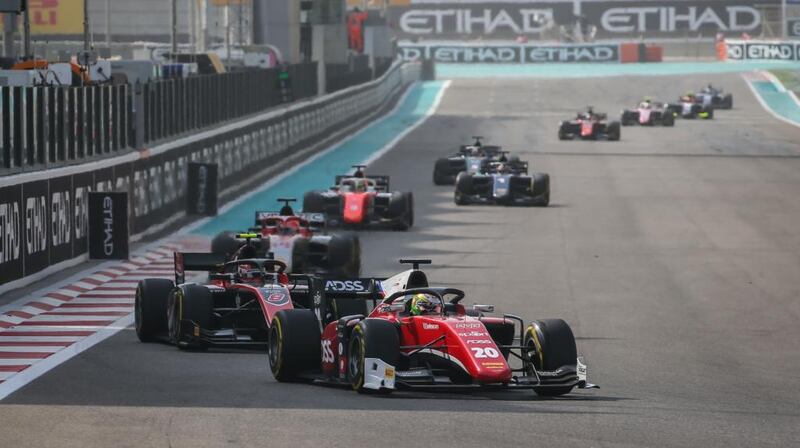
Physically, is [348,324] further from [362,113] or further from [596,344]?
[362,113]

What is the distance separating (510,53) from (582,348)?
4620 inches

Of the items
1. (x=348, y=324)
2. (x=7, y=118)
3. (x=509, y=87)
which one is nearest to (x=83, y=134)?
(x=7, y=118)

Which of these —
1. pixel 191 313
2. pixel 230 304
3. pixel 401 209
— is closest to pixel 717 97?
pixel 401 209

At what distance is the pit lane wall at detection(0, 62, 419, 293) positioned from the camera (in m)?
24.4

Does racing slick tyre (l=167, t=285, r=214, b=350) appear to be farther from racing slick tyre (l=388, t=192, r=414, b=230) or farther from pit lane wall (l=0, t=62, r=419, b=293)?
racing slick tyre (l=388, t=192, r=414, b=230)

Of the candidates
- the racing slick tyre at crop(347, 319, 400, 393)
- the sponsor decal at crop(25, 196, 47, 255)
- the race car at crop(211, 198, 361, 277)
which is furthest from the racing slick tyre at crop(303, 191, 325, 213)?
the racing slick tyre at crop(347, 319, 400, 393)

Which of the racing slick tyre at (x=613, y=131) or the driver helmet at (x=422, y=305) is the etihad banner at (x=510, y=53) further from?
the driver helmet at (x=422, y=305)

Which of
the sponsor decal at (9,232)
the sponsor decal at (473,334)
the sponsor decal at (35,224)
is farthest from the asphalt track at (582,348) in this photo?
the sponsor decal at (35,224)

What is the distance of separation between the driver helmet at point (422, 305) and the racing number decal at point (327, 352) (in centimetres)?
84

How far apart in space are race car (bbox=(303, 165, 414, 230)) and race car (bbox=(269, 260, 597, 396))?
17642mm

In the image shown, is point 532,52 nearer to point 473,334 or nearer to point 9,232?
point 9,232

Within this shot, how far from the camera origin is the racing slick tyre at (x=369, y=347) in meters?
15.3

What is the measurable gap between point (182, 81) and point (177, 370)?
21.7 meters

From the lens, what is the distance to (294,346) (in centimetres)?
1633
